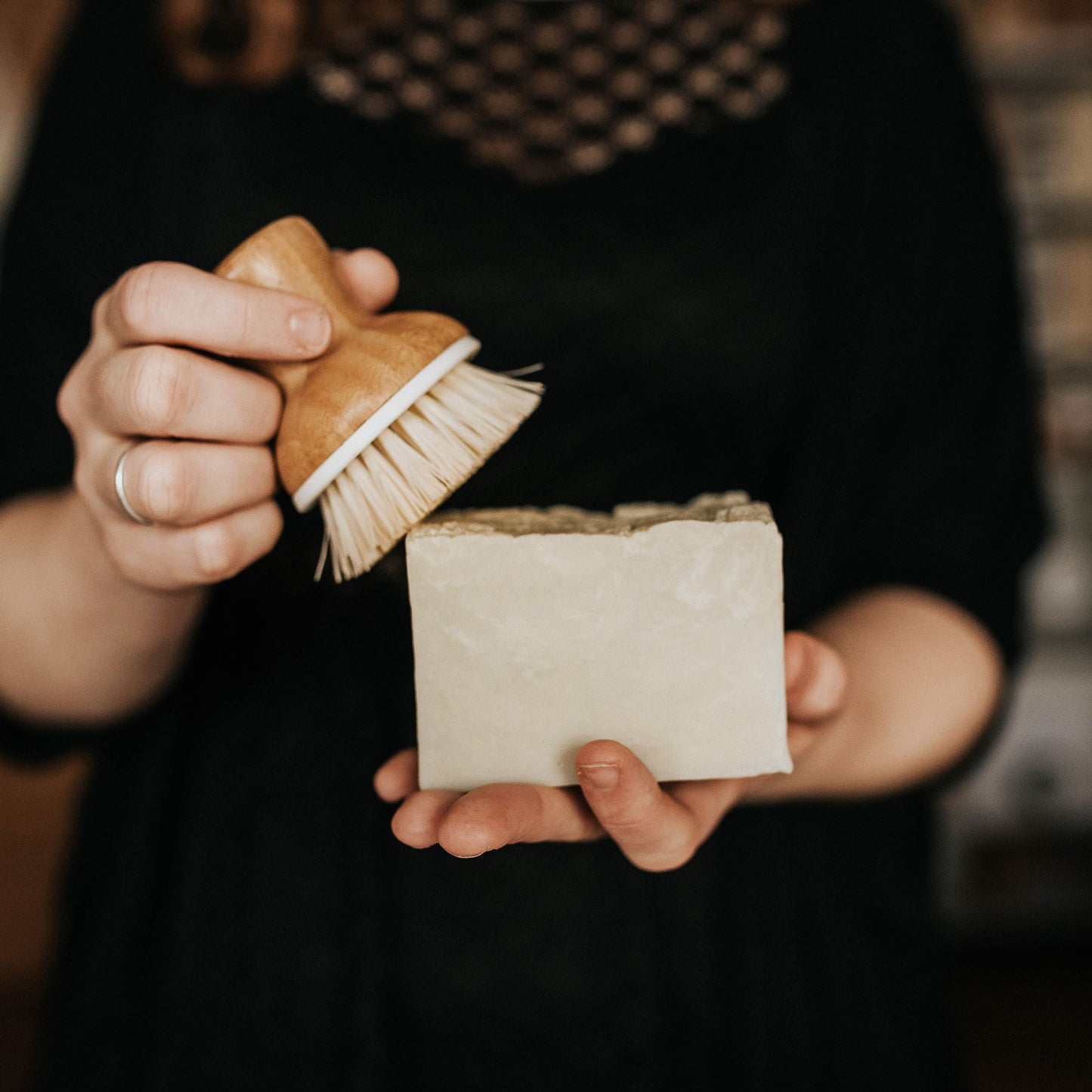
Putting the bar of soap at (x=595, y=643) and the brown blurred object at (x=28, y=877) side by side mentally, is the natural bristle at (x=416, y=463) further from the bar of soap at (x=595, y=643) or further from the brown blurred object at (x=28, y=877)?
the brown blurred object at (x=28, y=877)

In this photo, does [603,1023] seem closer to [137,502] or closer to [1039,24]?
[137,502]

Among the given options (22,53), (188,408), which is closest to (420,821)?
(188,408)

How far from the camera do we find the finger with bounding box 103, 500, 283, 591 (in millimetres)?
254

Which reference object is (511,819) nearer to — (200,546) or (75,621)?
(200,546)

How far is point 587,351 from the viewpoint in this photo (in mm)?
349

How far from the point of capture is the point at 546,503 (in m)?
0.29

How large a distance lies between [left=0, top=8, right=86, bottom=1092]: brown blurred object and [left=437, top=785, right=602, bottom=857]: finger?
3.80 ft

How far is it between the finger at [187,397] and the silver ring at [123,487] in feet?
0.04

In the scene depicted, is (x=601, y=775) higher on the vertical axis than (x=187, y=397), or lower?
lower

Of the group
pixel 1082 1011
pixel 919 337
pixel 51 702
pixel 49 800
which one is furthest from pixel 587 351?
pixel 1082 1011

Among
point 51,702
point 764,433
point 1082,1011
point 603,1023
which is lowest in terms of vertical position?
point 1082,1011

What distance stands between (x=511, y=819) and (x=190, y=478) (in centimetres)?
13

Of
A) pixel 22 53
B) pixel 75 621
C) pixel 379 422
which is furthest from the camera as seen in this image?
pixel 22 53

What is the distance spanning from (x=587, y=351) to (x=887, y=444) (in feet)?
0.70
